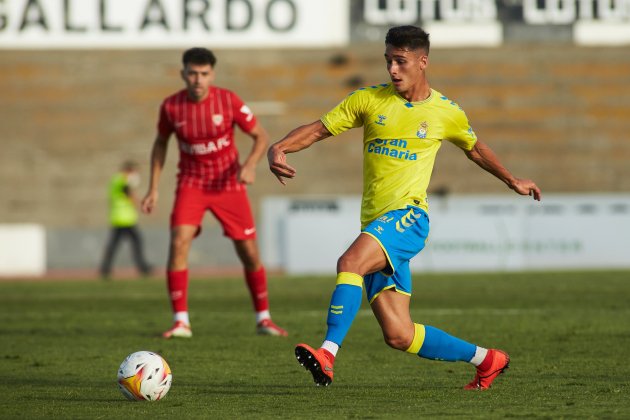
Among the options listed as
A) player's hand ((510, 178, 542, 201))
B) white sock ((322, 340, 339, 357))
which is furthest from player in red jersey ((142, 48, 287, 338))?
white sock ((322, 340, 339, 357))

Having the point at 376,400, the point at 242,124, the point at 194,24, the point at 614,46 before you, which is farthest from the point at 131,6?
the point at 376,400

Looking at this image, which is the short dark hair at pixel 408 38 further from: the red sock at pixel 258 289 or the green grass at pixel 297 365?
the red sock at pixel 258 289

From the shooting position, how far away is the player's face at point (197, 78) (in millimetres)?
9695

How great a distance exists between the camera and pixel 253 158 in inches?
382

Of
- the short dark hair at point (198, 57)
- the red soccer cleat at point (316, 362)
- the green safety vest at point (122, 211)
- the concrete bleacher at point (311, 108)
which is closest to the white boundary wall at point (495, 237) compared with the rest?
the green safety vest at point (122, 211)

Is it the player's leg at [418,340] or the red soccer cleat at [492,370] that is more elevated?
the player's leg at [418,340]

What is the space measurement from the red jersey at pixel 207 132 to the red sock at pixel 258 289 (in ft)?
2.37

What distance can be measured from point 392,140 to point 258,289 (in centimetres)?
386

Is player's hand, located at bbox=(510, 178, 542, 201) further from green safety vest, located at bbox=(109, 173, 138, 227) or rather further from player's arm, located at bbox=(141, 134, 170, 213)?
green safety vest, located at bbox=(109, 173, 138, 227)

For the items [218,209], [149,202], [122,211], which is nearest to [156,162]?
[149,202]

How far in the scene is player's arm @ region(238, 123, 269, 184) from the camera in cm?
954

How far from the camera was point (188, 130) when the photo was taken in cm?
982

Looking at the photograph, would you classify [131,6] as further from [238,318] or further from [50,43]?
[238,318]

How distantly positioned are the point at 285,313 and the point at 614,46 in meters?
16.4
